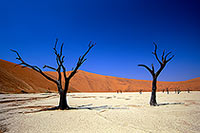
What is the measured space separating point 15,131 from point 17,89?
29.3 metres

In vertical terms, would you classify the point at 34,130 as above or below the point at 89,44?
below

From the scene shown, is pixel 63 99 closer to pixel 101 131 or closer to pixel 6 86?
pixel 101 131

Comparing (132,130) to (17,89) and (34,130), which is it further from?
(17,89)

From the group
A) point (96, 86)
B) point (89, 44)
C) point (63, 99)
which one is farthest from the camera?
point (96, 86)

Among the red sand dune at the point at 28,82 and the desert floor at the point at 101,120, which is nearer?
the desert floor at the point at 101,120

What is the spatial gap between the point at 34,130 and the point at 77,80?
196ft

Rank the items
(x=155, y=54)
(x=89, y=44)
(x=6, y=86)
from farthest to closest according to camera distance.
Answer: (x=6, y=86) < (x=155, y=54) < (x=89, y=44)

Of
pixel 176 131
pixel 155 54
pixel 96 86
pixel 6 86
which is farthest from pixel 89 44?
pixel 96 86

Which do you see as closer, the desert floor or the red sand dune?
the desert floor

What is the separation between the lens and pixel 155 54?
11500 millimetres

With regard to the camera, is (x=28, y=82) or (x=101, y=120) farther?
(x=28, y=82)

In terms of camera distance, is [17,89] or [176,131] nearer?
[176,131]

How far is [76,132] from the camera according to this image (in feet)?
13.6

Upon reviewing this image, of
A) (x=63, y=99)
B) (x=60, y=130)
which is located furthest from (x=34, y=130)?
(x=63, y=99)
